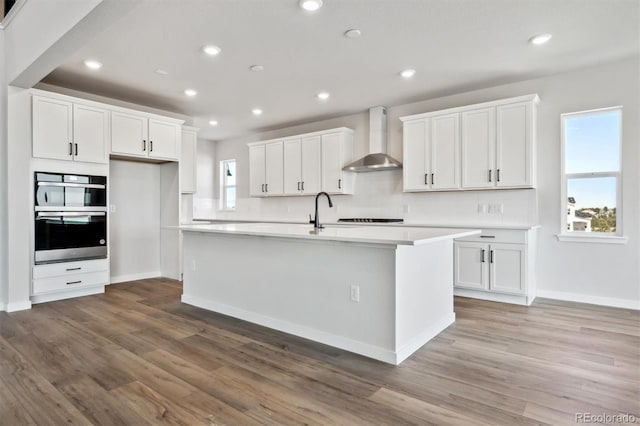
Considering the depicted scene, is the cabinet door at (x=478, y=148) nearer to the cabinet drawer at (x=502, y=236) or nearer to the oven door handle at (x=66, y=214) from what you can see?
the cabinet drawer at (x=502, y=236)

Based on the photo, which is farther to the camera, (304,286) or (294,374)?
(304,286)

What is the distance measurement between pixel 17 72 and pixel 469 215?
5340mm

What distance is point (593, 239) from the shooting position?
4.06 m

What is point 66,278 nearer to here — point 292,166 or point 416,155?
point 292,166

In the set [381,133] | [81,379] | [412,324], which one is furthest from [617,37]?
[81,379]

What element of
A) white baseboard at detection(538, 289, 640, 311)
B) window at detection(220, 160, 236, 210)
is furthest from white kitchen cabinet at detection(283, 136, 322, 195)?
white baseboard at detection(538, 289, 640, 311)

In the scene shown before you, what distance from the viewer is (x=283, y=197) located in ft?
22.8

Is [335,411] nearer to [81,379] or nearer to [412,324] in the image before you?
[412,324]

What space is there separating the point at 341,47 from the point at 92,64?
2.69 meters

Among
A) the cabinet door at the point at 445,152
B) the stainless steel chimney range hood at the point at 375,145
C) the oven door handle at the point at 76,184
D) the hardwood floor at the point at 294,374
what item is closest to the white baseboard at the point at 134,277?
the oven door handle at the point at 76,184

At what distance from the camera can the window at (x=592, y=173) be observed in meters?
4.02

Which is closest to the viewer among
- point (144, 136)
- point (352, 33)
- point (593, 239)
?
point (352, 33)

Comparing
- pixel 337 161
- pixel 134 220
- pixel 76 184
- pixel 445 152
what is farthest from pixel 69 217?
pixel 445 152

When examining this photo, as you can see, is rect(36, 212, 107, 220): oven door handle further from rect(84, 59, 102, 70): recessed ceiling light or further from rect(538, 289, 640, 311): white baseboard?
rect(538, 289, 640, 311): white baseboard
